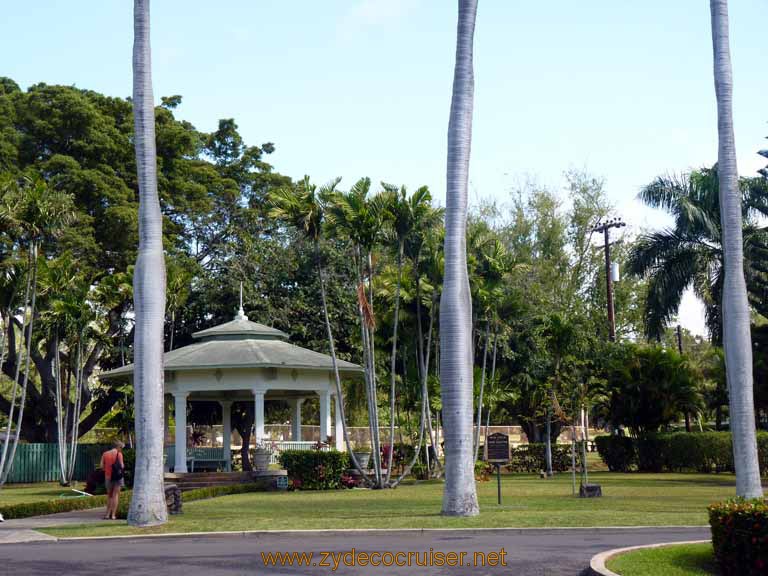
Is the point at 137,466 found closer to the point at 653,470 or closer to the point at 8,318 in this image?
the point at 8,318

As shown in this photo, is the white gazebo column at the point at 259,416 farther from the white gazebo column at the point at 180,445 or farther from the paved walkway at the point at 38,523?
the paved walkway at the point at 38,523

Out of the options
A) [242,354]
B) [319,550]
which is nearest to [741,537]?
[319,550]

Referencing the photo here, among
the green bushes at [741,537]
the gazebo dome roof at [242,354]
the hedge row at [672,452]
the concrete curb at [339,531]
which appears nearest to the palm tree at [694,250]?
the hedge row at [672,452]

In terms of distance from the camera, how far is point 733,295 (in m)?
18.4

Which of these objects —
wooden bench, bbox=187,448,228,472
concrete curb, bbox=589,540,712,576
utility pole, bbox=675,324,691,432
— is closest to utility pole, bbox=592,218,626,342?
utility pole, bbox=675,324,691,432

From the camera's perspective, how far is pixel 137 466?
17609mm

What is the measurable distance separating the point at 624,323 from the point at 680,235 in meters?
20.4

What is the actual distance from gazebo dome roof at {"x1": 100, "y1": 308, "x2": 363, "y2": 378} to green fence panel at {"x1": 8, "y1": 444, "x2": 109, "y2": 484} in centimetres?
783

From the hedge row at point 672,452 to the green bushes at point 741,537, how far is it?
973 inches

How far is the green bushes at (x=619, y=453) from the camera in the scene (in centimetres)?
4038

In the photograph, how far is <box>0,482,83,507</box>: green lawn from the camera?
28.3 metres

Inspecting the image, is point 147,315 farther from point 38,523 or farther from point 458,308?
point 458,308

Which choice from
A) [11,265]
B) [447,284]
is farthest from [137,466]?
[11,265]

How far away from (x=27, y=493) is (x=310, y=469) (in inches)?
380
